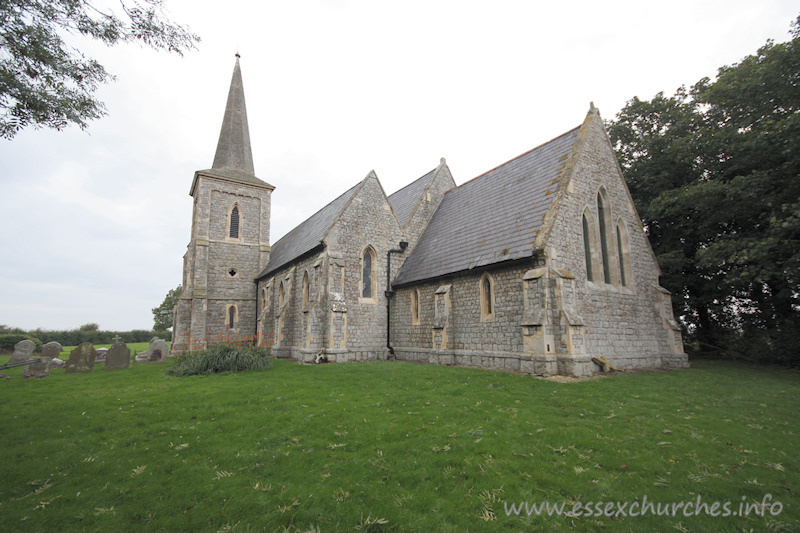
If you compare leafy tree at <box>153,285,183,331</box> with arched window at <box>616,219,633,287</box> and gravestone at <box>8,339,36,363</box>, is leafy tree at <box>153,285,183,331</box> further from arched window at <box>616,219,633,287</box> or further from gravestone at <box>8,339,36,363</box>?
arched window at <box>616,219,633,287</box>

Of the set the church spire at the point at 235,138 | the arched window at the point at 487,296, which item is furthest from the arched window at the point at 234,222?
the arched window at the point at 487,296

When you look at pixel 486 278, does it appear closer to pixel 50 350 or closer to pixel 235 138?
pixel 50 350

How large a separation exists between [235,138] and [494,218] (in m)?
22.3

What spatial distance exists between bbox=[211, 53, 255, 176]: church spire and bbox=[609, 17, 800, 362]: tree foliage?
86.4 feet

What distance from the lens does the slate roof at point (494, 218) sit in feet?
45.0

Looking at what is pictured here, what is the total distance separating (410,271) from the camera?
18.3m

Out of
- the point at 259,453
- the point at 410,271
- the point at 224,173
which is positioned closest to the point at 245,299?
the point at 224,173

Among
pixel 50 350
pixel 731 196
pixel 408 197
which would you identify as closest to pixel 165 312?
pixel 50 350

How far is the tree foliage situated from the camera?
45.0 ft

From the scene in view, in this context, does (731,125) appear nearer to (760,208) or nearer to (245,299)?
(760,208)

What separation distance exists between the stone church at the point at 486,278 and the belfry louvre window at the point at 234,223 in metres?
2.23

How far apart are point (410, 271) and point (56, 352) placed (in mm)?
16536

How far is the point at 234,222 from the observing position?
26609mm

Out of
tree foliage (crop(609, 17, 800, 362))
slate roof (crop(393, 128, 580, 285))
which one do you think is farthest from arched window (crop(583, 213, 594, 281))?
tree foliage (crop(609, 17, 800, 362))
